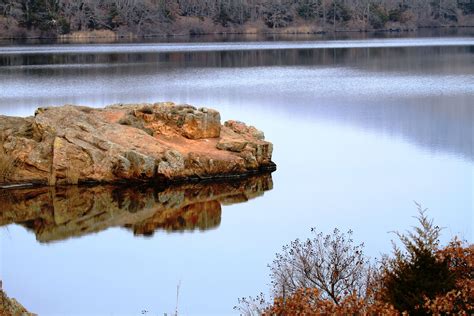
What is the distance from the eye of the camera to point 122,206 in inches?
733

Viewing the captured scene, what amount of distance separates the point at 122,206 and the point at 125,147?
2.40 m

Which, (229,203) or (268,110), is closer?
(229,203)

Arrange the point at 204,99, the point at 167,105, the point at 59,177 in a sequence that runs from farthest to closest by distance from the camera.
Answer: the point at 204,99 → the point at 167,105 → the point at 59,177

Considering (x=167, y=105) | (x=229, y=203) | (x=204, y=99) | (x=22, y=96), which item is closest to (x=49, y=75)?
(x=22, y=96)

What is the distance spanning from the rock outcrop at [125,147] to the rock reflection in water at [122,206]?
0.41m

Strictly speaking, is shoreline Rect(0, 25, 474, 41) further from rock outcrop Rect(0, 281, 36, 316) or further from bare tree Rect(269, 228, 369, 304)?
rock outcrop Rect(0, 281, 36, 316)

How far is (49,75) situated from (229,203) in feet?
85.1

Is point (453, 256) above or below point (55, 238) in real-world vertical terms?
above

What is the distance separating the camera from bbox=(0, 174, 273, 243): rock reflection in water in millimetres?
17188

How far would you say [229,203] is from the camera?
18797 mm

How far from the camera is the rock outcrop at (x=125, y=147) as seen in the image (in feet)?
66.5

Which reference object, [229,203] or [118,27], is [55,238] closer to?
[229,203]

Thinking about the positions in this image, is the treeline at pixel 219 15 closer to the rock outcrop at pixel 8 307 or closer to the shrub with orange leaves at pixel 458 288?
the rock outcrop at pixel 8 307

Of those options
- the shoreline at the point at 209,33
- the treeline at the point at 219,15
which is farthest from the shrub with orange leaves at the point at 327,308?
the shoreline at the point at 209,33
